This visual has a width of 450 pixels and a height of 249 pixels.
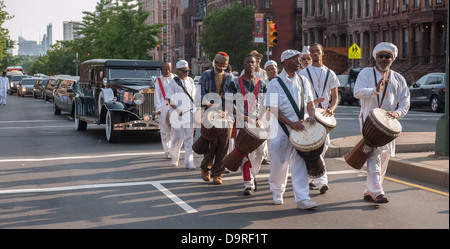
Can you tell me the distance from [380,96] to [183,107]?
4434mm

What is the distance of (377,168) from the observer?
837cm

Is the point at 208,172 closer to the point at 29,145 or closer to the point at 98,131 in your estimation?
the point at 29,145

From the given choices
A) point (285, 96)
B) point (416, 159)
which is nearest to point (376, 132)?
point (285, 96)

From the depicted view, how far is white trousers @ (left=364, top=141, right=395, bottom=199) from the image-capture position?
833 centimetres

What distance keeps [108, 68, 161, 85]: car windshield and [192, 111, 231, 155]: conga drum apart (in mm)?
7502

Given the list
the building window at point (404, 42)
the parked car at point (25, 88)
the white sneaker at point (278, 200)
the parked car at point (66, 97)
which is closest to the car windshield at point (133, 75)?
the parked car at point (66, 97)

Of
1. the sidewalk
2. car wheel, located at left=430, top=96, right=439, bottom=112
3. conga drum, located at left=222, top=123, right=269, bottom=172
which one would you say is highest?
conga drum, located at left=222, top=123, right=269, bottom=172

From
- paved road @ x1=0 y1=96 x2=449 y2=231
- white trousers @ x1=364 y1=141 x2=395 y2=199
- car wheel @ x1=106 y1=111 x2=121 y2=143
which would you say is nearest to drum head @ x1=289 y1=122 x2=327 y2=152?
paved road @ x1=0 y1=96 x2=449 y2=231

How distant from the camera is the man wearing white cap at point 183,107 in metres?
11.8

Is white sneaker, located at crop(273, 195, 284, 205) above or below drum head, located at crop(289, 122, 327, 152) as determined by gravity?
below

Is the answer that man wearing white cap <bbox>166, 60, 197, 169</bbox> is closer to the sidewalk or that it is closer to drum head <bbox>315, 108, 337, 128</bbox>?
the sidewalk

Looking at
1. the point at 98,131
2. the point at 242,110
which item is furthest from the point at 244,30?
the point at 242,110

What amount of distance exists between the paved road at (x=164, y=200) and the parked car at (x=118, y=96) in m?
2.59

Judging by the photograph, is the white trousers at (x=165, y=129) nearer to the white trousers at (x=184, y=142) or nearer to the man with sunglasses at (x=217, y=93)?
the white trousers at (x=184, y=142)
